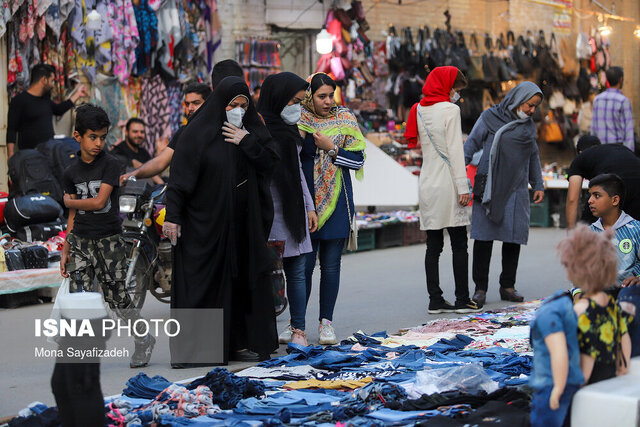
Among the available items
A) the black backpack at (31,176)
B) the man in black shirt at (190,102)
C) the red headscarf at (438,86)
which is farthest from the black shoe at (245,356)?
the black backpack at (31,176)

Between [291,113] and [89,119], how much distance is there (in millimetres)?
1405

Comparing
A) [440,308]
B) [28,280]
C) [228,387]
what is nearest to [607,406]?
[228,387]

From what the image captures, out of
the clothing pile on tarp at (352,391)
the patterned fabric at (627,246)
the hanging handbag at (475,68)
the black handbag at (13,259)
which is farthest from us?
the hanging handbag at (475,68)

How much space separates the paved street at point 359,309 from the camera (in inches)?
231

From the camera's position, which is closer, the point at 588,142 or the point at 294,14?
the point at 588,142

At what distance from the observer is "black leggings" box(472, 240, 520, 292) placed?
27.6ft

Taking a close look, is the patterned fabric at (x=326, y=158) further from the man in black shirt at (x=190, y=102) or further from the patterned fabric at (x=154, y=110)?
the patterned fabric at (x=154, y=110)

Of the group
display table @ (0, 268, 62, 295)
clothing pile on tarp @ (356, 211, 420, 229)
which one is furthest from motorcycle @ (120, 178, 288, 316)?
clothing pile on tarp @ (356, 211, 420, 229)

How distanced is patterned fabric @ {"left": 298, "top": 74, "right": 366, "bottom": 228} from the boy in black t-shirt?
147cm

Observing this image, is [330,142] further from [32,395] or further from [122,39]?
[122,39]

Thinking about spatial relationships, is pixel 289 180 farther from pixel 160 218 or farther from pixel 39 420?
pixel 39 420

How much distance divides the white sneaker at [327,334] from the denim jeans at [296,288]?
172mm

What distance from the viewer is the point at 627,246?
19.3 feet

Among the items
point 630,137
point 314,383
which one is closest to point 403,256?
point 630,137
